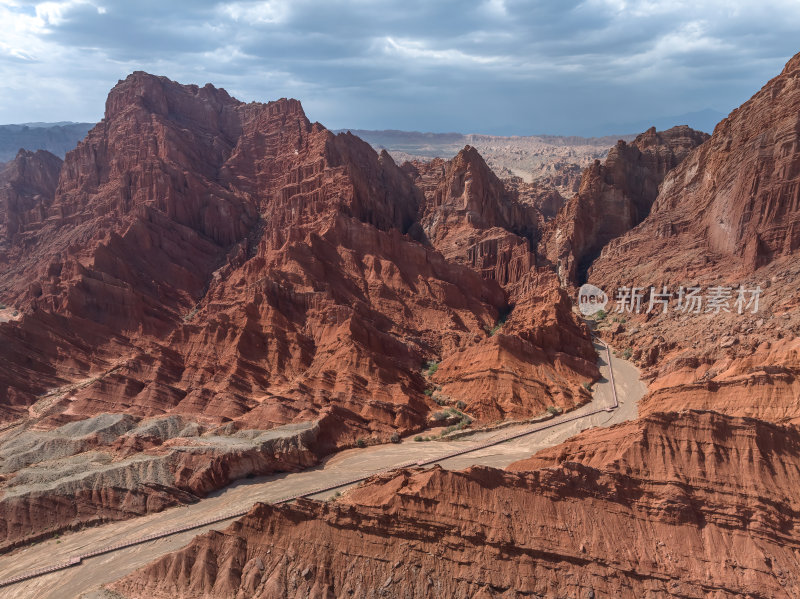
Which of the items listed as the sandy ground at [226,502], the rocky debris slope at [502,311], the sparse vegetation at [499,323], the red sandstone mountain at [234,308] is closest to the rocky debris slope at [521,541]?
the sandy ground at [226,502]


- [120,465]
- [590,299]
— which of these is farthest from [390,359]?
[590,299]

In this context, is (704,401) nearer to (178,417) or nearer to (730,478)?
(730,478)

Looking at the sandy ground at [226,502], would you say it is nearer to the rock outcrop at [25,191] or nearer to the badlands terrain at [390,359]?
the badlands terrain at [390,359]

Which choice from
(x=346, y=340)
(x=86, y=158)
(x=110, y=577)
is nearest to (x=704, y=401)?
(x=346, y=340)

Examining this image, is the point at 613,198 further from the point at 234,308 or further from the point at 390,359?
the point at 234,308

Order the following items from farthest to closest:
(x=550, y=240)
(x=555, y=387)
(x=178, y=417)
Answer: (x=550, y=240) < (x=555, y=387) < (x=178, y=417)

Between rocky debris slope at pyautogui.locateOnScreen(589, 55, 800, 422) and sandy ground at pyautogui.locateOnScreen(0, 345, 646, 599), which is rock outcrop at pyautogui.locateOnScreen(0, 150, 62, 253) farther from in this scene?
rocky debris slope at pyautogui.locateOnScreen(589, 55, 800, 422)

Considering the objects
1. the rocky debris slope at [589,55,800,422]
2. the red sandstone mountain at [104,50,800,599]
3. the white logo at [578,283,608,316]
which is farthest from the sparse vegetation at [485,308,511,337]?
the red sandstone mountain at [104,50,800,599]
